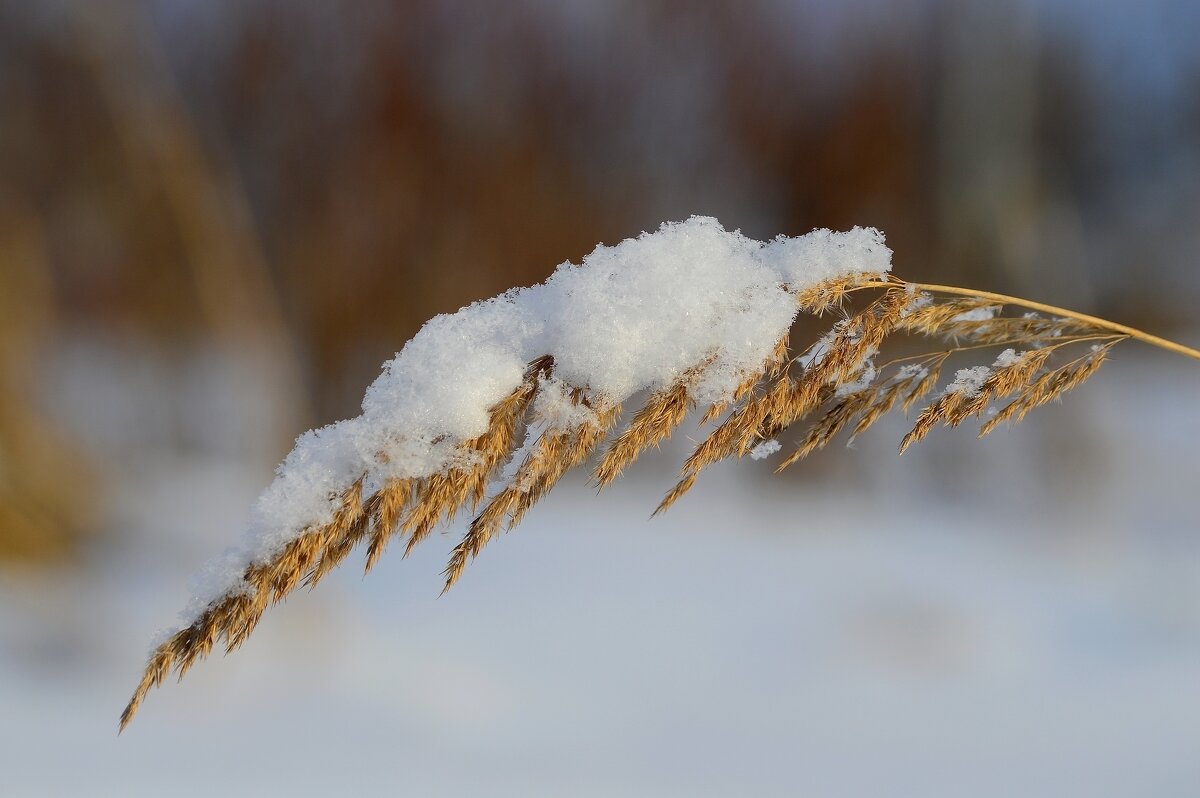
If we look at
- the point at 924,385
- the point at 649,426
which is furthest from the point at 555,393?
the point at 924,385

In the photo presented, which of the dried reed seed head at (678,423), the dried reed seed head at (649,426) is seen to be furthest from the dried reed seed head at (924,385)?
the dried reed seed head at (649,426)

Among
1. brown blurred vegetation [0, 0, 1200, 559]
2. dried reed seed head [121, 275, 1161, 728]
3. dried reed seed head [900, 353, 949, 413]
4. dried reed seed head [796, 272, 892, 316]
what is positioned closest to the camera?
dried reed seed head [121, 275, 1161, 728]

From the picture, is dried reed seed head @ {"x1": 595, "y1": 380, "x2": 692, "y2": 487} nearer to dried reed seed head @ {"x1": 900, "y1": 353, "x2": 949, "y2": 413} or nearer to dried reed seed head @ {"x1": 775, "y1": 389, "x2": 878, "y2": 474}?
dried reed seed head @ {"x1": 775, "y1": 389, "x2": 878, "y2": 474}

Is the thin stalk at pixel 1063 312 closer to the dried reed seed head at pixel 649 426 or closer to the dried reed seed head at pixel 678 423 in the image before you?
the dried reed seed head at pixel 678 423

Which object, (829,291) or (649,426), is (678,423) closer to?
(649,426)

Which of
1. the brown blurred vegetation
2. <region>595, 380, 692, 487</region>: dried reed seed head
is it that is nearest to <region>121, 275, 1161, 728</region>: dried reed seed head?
<region>595, 380, 692, 487</region>: dried reed seed head

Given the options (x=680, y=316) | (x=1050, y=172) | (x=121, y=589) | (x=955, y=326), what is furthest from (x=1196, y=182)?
(x=121, y=589)
